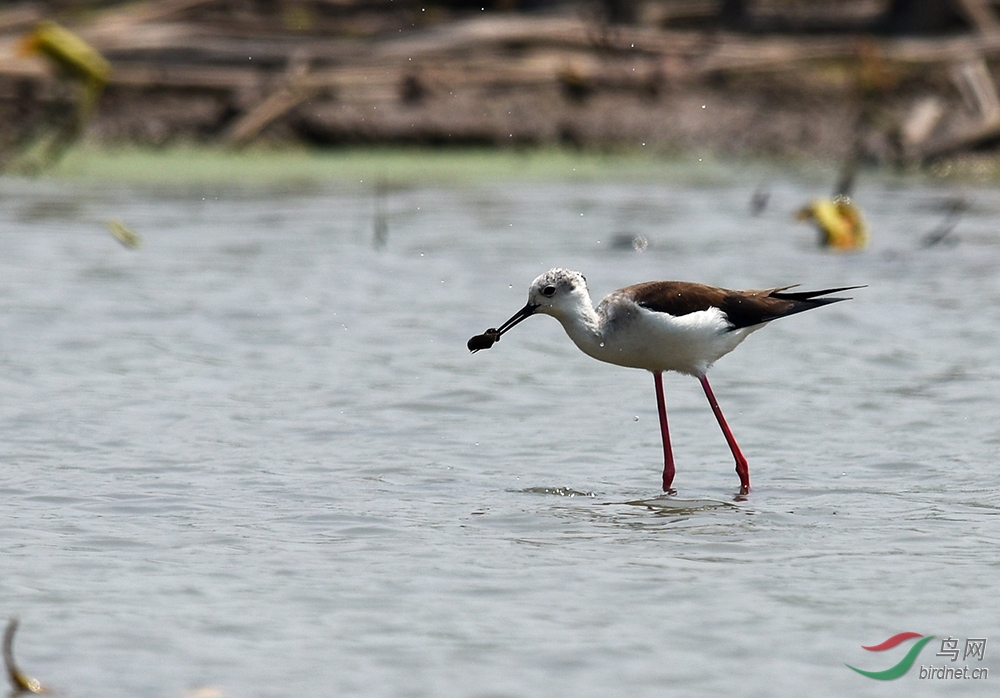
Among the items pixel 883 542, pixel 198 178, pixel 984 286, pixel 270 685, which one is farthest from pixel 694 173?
pixel 270 685

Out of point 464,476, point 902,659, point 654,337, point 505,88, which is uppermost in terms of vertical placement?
point 505,88

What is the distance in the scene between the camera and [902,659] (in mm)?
5242

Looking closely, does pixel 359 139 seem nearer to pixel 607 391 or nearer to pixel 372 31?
pixel 372 31

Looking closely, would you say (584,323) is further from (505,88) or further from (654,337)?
(505,88)

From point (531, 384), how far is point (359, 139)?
40.7 feet

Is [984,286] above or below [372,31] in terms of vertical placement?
below

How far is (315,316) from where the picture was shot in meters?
12.4

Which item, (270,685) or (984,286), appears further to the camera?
(984,286)

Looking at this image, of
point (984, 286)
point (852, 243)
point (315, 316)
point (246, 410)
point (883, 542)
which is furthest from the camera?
point (852, 243)

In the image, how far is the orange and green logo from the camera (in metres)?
5.11

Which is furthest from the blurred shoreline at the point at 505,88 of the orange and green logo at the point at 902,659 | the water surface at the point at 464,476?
the orange and green logo at the point at 902,659

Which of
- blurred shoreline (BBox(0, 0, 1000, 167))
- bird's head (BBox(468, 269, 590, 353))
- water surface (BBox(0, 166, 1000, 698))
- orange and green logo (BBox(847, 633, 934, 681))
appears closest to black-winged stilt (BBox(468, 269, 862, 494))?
bird's head (BBox(468, 269, 590, 353))

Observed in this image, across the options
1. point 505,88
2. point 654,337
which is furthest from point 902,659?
point 505,88

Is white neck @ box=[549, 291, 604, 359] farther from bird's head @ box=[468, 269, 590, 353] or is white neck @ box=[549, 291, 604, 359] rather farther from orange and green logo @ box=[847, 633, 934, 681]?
orange and green logo @ box=[847, 633, 934, 681]
